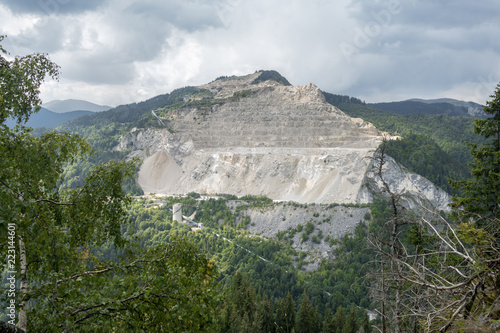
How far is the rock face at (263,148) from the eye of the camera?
6372 cm

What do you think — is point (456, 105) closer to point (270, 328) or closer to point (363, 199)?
point (363, 199)

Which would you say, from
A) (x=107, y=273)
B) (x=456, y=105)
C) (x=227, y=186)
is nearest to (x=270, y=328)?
(x=107, y=273)

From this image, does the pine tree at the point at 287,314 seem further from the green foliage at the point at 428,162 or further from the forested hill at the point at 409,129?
the green foliage at the point at 428,162

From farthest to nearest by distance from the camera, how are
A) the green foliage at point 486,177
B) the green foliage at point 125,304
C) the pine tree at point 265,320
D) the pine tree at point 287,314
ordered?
the pine tree at point 287,314, the pine tree at point 265,320, the green foliage at point 486,177, the green foliage at point 125,304

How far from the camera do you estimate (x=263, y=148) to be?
7794cm

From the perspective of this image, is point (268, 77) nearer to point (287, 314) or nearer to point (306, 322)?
point (306, 322)

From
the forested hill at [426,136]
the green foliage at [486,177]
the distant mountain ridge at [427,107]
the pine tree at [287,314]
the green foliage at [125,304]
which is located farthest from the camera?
the distant mountain ridge at [427,107]

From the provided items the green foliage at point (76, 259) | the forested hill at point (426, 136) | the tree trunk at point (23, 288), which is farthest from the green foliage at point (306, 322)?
the tree trunk at point (23, 288)

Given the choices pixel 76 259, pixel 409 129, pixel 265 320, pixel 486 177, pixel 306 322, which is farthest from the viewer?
pixel 409 129

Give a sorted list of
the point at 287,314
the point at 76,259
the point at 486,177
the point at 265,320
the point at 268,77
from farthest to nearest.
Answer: the point at 268,77, the point at 287,314, the point at 265,320, the point at 486,177, the point at 76,259

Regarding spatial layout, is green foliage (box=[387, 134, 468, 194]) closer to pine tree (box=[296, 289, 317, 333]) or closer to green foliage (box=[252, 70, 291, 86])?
pine tree (box=[296, 289, 317, 333])

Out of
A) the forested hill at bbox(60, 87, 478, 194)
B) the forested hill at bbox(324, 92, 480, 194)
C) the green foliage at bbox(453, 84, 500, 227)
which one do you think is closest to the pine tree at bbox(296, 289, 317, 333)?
the green foliage at bbox(453, 84, 500, 227)

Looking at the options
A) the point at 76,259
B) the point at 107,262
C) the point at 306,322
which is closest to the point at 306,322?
the point at 306,322

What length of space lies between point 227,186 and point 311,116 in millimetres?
25044
